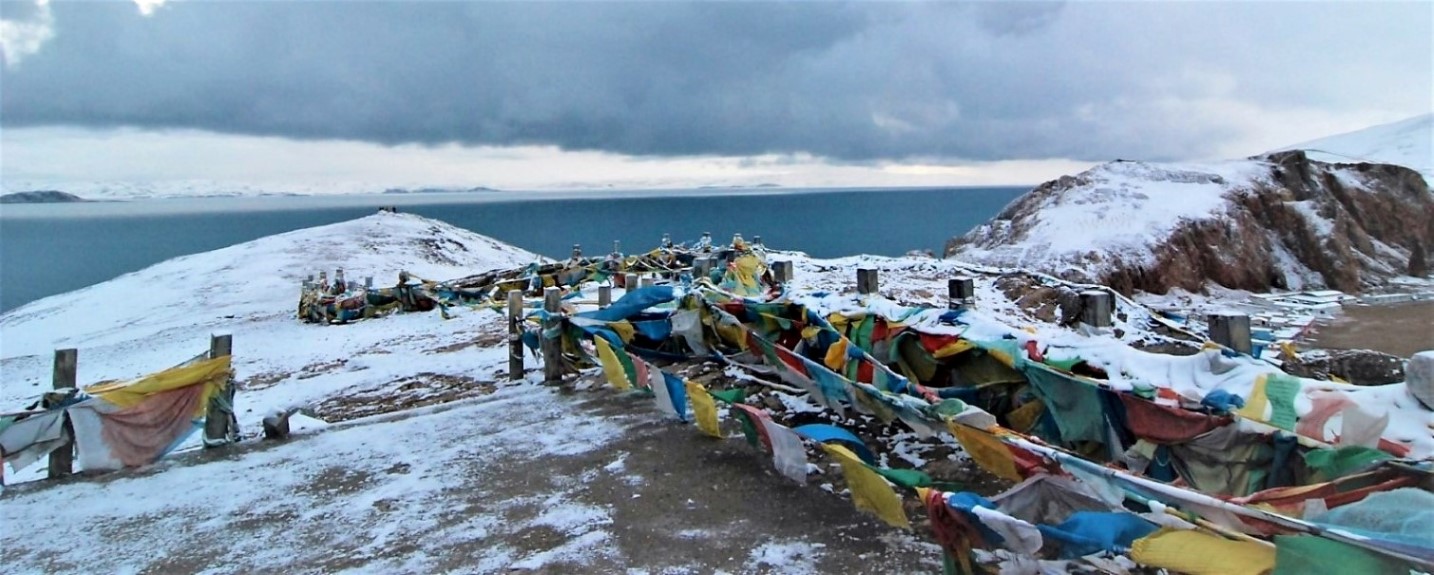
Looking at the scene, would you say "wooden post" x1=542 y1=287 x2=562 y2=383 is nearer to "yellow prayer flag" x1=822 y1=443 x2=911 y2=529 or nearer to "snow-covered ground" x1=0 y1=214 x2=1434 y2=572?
"snow-covered ground" x1=0 y1=214 x2=1434 y2=572

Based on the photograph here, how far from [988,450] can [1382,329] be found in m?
26.8

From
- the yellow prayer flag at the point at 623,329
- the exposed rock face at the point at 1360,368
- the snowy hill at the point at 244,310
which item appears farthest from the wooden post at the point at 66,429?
the exposed rock face at the point at 1360,368

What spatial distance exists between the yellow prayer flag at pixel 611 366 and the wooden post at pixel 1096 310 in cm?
482

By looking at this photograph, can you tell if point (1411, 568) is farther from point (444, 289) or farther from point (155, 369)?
point (444, 289)

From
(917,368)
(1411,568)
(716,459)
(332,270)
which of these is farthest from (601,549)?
(332,270)

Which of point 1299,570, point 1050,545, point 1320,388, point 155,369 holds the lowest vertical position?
point 155,369

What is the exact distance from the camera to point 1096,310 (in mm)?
7180

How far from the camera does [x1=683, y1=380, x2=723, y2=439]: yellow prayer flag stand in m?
7.50

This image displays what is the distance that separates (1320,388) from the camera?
471 cm

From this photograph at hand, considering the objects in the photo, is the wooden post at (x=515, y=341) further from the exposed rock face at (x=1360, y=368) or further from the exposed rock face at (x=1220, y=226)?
the exposed rock face at (x=1220, y=226)

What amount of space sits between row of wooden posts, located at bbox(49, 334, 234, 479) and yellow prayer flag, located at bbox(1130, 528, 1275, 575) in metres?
8.43

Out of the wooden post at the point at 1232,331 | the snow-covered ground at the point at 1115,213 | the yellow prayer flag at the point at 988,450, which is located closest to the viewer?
the yellow prayer flag at the point at 988,450

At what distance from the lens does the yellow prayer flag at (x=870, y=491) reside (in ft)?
17.2

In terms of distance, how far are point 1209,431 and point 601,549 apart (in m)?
3.86
